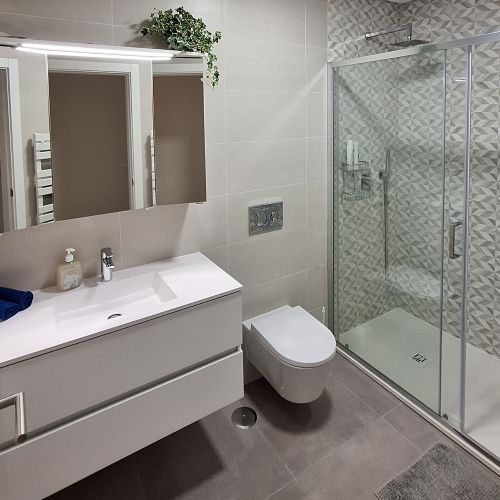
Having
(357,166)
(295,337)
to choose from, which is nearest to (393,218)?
(357,166)

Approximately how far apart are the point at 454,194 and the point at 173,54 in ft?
4.81

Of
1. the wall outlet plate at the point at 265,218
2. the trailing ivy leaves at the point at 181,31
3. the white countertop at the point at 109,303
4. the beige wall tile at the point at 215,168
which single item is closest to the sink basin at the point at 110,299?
the white countertop at the point at 109,303

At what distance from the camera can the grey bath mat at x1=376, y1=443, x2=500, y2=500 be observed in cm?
166

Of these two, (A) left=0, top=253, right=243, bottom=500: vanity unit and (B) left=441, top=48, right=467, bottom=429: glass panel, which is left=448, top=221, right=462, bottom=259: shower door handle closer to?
(B) left=441, top=48, right=467, bottom=429: glass panel

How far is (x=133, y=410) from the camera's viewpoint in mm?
1446

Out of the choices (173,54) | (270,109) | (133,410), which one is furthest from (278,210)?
(133,410)

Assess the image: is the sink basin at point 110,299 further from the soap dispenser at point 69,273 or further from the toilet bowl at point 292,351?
the toilet bowl at point 292,351

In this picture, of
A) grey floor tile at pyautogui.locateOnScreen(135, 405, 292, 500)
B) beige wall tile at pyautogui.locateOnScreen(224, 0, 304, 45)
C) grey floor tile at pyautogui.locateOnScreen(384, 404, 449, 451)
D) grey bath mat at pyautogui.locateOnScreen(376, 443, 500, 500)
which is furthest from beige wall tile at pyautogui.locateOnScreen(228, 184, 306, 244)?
grey bath mat at pyautogui.locateOnScreen(376, 443, 500, 500)

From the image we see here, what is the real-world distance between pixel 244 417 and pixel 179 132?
5.00ft

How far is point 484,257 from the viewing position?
245cm

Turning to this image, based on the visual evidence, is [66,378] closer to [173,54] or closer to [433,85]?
[173,54]

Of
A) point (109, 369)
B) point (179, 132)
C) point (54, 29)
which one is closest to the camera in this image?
point (109, 369)

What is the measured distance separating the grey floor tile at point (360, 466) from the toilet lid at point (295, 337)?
18.2 inches

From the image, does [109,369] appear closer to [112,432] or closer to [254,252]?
[112,432]
